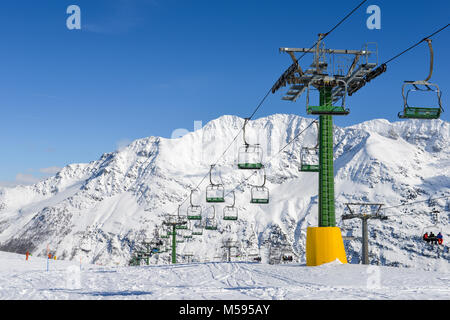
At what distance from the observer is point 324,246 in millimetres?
28828

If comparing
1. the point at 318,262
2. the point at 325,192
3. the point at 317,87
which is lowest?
the point at 318,262

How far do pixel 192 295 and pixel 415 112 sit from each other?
31.8ft

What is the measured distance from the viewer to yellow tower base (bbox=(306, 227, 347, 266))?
28719 millimetres

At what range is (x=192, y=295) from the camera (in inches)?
648

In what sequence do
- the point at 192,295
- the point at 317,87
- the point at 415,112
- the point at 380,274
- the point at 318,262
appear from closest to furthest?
the point at 192,295, the point at 415,112, the point at 380,274, the point at 318,262, the point at 317,87

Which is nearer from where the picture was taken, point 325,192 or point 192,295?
point 192,295

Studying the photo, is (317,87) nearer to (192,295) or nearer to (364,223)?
(192,295)

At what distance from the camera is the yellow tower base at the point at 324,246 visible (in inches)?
1131
